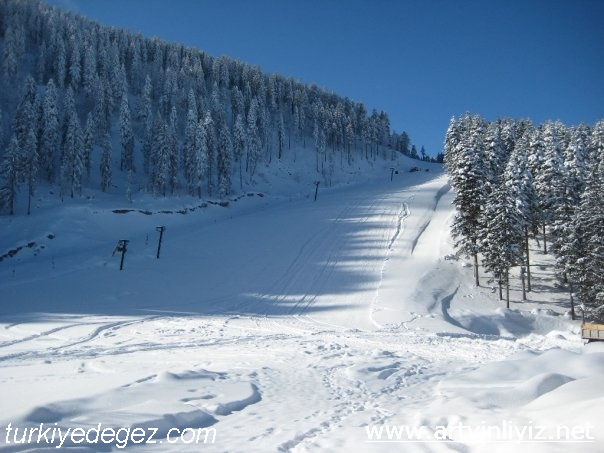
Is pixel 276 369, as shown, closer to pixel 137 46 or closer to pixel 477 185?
pixel 477 185

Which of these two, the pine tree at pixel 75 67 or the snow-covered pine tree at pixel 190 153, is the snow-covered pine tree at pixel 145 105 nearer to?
the pine tree at pixel 75 67

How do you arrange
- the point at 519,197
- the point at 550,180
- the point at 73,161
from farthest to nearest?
1. the point at 73,161
2. the point at 550,180
3. the point at 519,197

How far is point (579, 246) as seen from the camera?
31.8 meters

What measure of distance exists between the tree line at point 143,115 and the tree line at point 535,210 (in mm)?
51440

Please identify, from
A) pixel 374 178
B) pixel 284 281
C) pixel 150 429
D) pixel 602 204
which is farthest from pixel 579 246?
pixel 374 178

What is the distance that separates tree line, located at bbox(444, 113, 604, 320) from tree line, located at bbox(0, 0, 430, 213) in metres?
51.4

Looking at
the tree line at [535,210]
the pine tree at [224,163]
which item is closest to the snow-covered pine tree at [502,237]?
the tree line at [535,210]

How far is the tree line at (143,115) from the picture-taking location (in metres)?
69.1

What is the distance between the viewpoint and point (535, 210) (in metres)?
39.6

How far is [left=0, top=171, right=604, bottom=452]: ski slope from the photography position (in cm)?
757

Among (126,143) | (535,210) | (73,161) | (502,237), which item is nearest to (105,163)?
(73,161)

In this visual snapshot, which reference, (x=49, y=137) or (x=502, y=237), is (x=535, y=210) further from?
(x=49, y=137)

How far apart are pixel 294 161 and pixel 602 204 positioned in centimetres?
9028

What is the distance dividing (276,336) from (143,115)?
91372 mm
